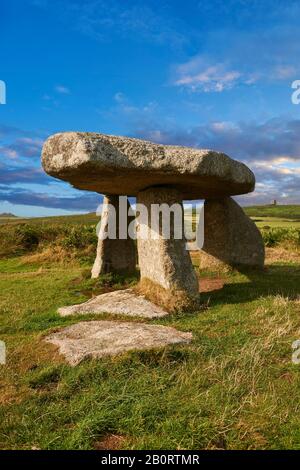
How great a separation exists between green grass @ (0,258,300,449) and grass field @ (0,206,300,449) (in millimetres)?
13

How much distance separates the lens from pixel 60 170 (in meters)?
9.22

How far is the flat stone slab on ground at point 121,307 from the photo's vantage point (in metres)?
9.93

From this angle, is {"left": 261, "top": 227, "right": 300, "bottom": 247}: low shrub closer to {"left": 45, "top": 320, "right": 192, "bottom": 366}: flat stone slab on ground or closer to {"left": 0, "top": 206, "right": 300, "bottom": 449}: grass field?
{"left": 0, "top": 206, "right": 300, "bottom": 449}: grass field

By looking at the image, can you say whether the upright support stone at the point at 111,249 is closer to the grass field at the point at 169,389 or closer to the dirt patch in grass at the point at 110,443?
the grass field at the point at 169,389

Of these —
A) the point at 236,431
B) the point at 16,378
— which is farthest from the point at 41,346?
the point at 236,431

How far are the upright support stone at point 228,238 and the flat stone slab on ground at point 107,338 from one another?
7538 millimetres

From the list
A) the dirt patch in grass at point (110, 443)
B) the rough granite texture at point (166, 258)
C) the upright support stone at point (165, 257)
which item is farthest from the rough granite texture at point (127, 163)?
the dirt patch in grass at point (110, 443)

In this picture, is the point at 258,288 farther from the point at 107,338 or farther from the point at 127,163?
the point at 107,338

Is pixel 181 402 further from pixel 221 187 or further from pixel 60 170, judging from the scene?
pixel 221 187

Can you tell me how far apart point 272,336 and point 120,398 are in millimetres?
3605

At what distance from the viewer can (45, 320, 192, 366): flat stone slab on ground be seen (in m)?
6.71

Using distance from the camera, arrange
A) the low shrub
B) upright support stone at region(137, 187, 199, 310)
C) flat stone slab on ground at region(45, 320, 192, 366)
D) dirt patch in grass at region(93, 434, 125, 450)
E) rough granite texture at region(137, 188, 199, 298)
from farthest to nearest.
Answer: the low shrub, rough granite texture at region(137, 188, 199, 298), upright support stone at region(137, 187, 199, 310), flat stone slab on ground at region(45, 320, 192, 366), dirt patch in grass at region(93, 434, 125, 450)

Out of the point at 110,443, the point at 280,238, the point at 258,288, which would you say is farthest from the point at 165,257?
the point at 280,238

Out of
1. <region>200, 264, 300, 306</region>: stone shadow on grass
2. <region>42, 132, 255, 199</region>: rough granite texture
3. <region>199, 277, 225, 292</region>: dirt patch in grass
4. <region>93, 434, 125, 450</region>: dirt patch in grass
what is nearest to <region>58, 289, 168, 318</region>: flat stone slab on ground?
<region>200, 264, 300, 306</region>: stone shadow on grass
